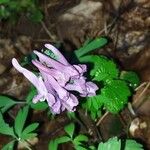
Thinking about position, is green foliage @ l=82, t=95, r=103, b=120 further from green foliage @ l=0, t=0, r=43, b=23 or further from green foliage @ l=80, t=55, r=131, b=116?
green foliage @ l=0, t=0, r=43, b=23

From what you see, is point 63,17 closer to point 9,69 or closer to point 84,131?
point 9,69

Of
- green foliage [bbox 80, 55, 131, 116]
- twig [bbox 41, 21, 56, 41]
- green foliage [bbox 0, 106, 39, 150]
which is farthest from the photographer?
twig [bbox 41, 21, 56, 41]

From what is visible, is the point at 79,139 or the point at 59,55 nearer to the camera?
the point at 59,55

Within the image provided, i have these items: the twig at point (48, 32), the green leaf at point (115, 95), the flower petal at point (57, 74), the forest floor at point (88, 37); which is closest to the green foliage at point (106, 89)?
the green leaf at point (115, 95)

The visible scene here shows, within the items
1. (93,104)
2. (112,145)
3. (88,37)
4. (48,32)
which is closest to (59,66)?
(112,145)

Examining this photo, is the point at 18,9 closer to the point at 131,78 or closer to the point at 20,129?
the point at 131,78

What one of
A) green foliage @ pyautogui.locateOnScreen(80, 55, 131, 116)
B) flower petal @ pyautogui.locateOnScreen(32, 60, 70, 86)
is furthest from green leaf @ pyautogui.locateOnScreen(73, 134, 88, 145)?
flower petal @ pyautogui.locateOnScreen(32, 60, 70, 86)

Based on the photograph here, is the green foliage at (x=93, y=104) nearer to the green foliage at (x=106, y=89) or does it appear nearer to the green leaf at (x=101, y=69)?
the green foliage at (x=106, y=89)
